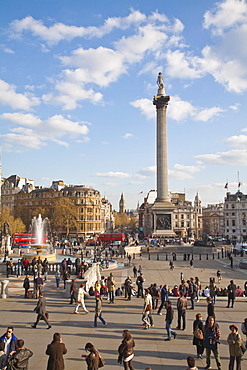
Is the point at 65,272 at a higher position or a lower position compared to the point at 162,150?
lower

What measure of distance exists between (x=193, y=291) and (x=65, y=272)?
905 cm

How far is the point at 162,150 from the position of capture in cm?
6919

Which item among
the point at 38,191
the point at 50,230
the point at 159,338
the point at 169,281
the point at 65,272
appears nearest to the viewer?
the point at 159,338

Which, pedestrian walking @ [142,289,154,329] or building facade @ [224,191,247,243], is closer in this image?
pedestrian walking @ [142,289,154,329]

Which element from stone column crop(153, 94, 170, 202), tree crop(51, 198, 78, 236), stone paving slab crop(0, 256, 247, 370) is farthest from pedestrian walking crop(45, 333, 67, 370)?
tree crop(51, 198, 78, 236)

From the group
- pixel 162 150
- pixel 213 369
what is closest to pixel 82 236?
pixel 162 150

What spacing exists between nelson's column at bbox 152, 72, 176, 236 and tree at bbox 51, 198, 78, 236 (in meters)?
28.8

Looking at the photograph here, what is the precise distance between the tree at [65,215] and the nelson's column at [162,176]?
28822 mm

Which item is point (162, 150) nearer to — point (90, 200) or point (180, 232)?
point (90, 200)

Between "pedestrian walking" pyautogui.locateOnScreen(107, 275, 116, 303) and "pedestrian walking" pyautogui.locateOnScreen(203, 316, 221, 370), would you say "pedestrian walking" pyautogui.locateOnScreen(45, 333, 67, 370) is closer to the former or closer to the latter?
"pedestrian walking" pyautogui.locateOnScreen(203, 316, 221, 370)

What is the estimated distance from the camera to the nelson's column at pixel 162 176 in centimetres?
6556

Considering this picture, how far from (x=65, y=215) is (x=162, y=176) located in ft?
103

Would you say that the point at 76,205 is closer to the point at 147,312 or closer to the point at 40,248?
the point at 40,248

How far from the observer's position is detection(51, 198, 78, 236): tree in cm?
8669
